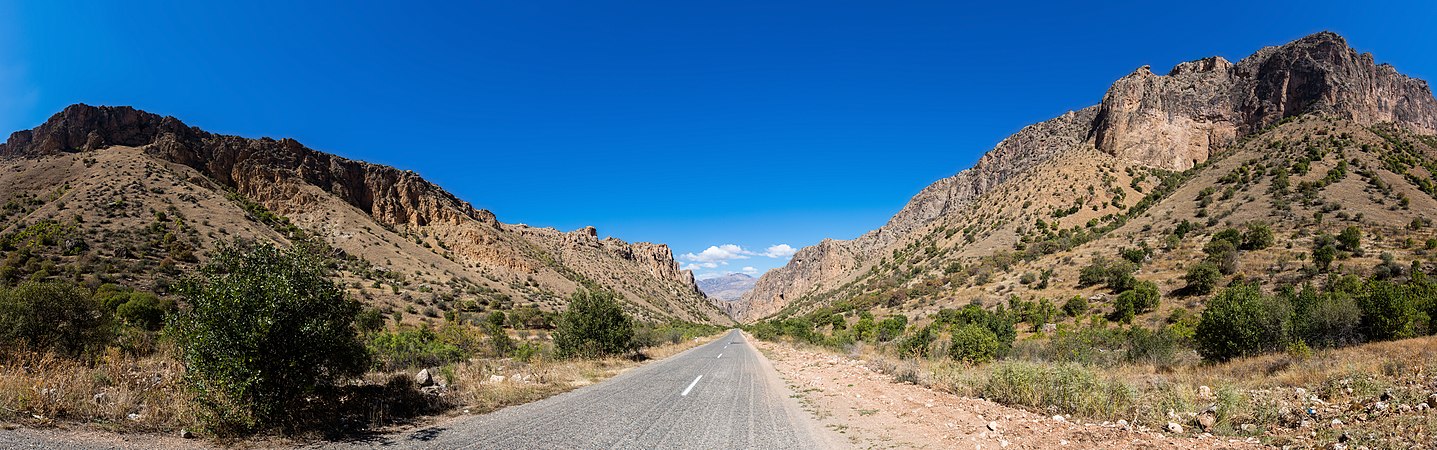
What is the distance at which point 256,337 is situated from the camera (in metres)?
6.38

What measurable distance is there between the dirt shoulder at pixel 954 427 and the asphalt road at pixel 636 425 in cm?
70

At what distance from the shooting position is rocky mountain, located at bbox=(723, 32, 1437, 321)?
60.5 metres

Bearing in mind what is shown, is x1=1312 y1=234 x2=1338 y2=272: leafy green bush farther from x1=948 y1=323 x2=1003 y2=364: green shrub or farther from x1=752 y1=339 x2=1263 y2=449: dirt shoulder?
x1=752 y1=339 x2=1263 y2=449: dirt shoulder

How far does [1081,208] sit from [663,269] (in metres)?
132

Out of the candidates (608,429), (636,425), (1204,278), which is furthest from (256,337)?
(1204,278)

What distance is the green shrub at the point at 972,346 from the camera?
17.2 meters

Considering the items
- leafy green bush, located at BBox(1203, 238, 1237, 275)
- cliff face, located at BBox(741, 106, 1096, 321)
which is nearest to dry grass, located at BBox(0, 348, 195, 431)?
leafy green bush, located at BBox(1203, 238, 1237, 275)

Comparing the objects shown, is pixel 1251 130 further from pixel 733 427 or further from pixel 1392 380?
pixel 733 427

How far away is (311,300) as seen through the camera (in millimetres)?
7023

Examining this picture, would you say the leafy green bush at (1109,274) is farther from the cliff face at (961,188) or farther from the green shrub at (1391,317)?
the cliff face at (961,188)

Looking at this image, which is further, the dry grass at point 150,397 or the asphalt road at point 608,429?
the dry grass at point 150,397

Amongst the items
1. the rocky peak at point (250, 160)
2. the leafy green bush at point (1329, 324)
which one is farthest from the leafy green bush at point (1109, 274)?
the rocky peak at point (250, 160)

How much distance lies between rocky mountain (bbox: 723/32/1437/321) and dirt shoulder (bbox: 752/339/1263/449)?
47.1 m

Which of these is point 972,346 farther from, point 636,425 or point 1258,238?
point 1258,238
